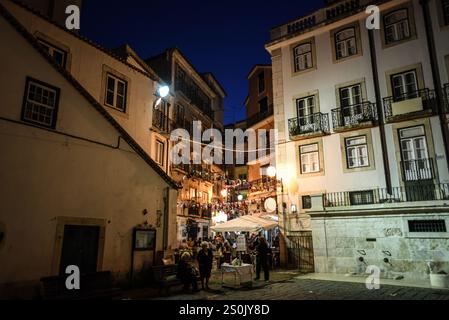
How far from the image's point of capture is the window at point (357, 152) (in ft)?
59.1

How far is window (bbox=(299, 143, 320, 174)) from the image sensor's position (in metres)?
19.5

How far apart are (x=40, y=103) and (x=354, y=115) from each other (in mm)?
15839

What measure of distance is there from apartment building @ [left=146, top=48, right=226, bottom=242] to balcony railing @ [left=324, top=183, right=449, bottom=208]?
39.3 feet

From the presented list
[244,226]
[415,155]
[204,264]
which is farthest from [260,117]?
[204,264]

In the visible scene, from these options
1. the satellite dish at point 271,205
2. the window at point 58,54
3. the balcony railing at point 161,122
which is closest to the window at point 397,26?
the satellite dish at point 271,205

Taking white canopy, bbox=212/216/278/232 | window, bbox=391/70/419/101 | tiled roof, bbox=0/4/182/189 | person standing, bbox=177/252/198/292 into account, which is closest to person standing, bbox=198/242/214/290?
person standing, bbox=177/252/198/292

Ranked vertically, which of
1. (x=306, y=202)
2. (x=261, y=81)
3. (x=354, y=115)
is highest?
(x=261, y=81)

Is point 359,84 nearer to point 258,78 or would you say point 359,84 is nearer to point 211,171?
point 258,78

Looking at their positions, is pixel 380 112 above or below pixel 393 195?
above

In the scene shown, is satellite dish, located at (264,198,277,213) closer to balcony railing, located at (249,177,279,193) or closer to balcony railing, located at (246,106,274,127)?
Result: balcony railing, located at (249,177,279,193)

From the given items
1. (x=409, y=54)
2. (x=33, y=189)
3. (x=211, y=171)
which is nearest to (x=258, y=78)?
(x=211, y=171)

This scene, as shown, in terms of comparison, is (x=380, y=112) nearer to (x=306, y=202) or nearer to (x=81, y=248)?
(x=306, y=202)

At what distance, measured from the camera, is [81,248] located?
10.8 metres

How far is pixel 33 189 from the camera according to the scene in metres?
9.63
